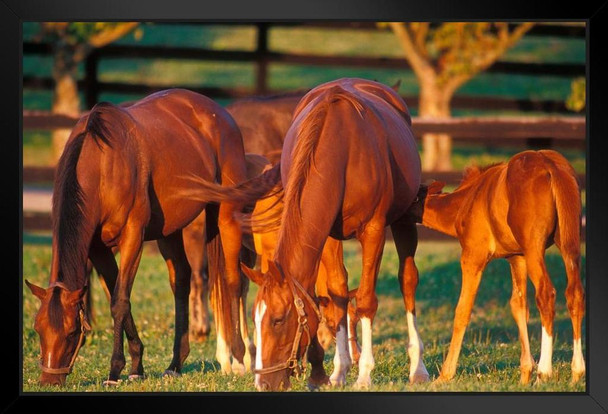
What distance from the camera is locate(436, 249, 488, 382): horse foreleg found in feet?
28.2

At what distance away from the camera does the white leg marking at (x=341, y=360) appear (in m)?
8.33

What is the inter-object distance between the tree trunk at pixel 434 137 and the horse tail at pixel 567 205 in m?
12.9

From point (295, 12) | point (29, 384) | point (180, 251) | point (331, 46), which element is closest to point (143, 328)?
point (180, 251)

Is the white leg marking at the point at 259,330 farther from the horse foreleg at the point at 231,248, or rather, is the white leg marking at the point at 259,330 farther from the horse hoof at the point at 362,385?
the horse foreleg at the point at 231,248

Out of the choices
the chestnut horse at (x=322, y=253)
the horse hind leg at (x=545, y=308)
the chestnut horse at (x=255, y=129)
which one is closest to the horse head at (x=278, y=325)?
the chestnut horse at (x=322, y=253)

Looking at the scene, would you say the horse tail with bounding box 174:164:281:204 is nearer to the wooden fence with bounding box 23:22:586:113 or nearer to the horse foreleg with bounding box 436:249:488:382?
the horse foreleg with bounding box 436:249:488:382

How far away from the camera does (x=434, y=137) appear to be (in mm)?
21609

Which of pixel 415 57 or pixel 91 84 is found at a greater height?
pixel 415 57

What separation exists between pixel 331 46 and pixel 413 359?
855 inches

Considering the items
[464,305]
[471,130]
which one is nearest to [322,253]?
[464,305]

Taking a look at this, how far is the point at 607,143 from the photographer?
7230 mm

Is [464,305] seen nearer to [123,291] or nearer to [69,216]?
[123,291]

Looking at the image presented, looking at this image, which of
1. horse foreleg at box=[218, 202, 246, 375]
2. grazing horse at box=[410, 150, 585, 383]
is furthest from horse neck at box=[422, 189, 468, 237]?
horse foreleg at box=[218, 202, 246, 375]

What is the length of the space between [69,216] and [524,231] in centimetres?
320
